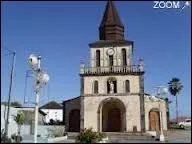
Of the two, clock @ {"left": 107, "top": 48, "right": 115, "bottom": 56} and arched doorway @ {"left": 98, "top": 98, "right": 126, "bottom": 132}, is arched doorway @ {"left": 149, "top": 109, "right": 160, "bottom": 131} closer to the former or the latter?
arched doorway @ {"left": 98, "top": 98, "right": 126, "bottom": 132}

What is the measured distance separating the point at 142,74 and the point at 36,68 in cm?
2636

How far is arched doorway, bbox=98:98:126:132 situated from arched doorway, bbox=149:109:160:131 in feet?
13.3

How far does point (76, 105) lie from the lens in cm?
4166

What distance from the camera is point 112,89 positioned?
38438 millimetres

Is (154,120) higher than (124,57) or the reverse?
the reverse

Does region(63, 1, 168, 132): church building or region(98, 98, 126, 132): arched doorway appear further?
region(98, 98, 126, 132): arched doorway

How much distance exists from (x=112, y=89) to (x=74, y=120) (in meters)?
6.74

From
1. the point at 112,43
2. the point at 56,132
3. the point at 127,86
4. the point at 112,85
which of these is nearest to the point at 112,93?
the point at 112,85

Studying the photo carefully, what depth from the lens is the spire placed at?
137 ft

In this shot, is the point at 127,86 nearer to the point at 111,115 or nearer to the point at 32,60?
the point at 111,115

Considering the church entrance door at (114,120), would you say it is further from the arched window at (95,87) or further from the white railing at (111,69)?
the white railing at (111,69)

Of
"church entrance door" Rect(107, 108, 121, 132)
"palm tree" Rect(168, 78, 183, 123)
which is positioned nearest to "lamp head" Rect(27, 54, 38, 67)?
"church entrance door" Rect(107, 108, 121, 132)

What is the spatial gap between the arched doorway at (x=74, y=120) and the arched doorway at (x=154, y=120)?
8.90m

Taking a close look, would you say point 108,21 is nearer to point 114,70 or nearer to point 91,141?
point 114,70
